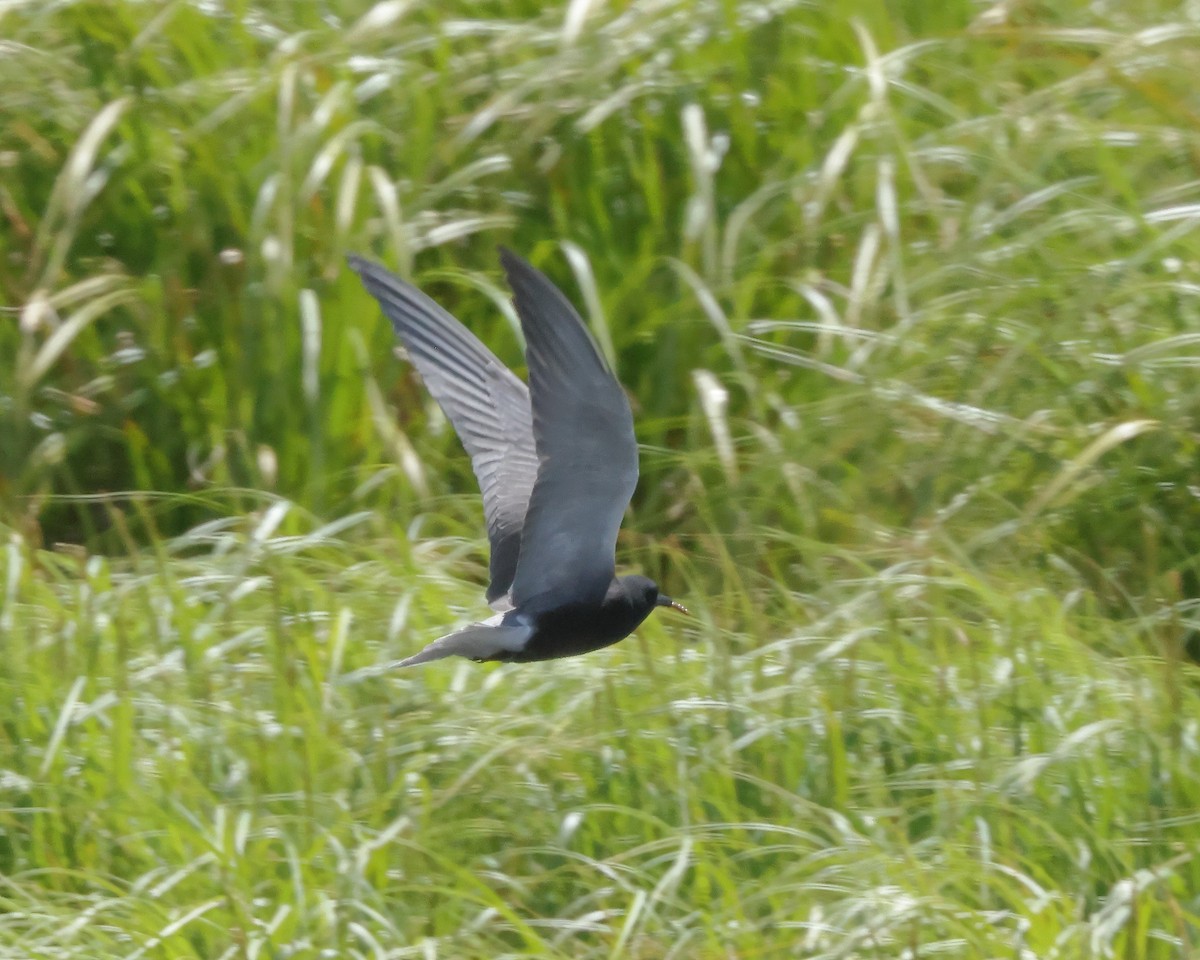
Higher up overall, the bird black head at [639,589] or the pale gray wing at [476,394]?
the pale gray wing at [476,394]

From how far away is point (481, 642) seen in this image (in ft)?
8.18

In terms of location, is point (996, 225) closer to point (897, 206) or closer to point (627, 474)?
point (897, 206)

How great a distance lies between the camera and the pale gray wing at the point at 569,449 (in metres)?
2.32

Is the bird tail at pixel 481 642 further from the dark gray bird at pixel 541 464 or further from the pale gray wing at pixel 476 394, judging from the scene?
the pale gray wing at pixel 476 394

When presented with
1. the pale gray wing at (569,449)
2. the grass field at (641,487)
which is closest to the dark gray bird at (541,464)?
the pale gray wing at (569,449)

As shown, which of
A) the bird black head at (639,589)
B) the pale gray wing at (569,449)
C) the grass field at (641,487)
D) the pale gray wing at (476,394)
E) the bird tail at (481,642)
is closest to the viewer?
the pale gray wing at (569,449)

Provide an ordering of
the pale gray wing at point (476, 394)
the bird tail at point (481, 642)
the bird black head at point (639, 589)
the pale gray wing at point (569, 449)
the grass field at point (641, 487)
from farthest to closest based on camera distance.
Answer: the pale gray wing at point (476, 394) → the grass field at point (641, 487) → the bird black head at point (639, 589) → the bird tail at point (481, 642) → the pale gray wing at point (569, 449)

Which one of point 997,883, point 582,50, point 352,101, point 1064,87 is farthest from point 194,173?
point 997,883

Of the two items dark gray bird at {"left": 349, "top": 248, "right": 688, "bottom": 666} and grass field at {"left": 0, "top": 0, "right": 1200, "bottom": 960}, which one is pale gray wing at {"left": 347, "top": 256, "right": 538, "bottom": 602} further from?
grass field at {"left": 0, "top": 0, "right": 1200, "bottom": 960}

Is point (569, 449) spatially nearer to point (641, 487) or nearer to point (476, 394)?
point (476, 394)

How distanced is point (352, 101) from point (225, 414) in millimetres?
732

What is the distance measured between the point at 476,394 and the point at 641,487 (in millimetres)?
911

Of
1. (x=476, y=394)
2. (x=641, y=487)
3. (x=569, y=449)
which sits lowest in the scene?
(x=641, y=487)

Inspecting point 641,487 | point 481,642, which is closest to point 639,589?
point 481,642
